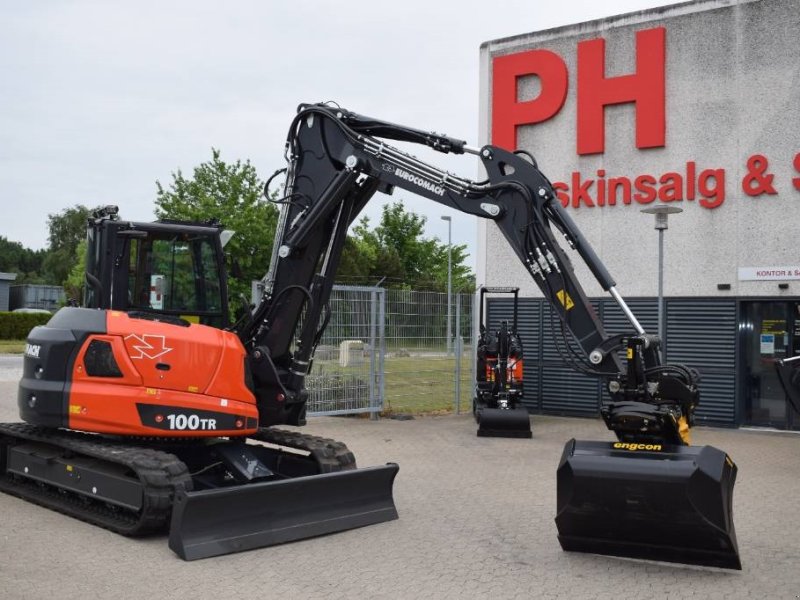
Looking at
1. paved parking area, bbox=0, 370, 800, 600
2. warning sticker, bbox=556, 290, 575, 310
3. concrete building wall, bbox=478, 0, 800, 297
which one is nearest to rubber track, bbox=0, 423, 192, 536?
paved parking area, bbox=0, 370, 800, 600

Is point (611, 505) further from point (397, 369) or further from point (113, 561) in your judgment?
point (397, 369)

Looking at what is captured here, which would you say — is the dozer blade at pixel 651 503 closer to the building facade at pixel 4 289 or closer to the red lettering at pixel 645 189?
the red lettering at pixel 645 189

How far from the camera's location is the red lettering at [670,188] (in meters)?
15.2

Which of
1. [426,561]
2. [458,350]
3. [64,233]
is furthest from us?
[64,233]

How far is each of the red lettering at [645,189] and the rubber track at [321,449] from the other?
9.25 meters

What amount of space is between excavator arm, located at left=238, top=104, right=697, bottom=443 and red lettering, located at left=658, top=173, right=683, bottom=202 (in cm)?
803

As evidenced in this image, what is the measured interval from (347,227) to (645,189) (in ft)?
28.7

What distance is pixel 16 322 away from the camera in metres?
43.9

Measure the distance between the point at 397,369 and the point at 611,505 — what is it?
31.0 ft

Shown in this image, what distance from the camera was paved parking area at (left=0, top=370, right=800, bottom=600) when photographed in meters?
5.88

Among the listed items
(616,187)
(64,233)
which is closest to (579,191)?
(616,187)

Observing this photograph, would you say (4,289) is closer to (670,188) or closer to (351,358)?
(351,358)

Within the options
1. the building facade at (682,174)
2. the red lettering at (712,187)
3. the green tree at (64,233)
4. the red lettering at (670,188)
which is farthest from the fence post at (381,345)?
the green tree at (64,233)

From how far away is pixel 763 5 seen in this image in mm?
14594
